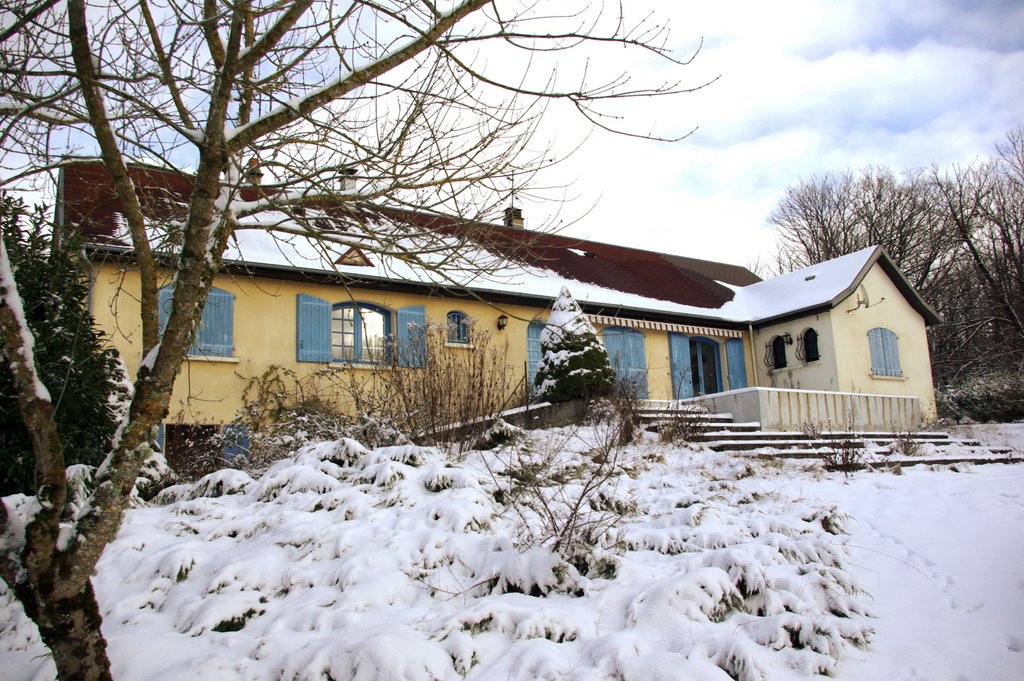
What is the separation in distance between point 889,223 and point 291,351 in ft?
→ 81.5

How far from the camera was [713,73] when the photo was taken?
11.8 ft

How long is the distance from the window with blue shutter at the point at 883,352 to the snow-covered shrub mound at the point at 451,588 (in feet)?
41.4

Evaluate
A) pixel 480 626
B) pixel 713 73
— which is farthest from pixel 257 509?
pixel 713 73

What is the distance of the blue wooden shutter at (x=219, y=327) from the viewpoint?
444 inches

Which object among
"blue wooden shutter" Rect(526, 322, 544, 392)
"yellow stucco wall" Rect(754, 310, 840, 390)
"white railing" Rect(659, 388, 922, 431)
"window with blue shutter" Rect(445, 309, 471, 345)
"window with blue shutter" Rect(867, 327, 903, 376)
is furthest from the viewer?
"window with blue shutter" Rect(867, 327, 903, 376)

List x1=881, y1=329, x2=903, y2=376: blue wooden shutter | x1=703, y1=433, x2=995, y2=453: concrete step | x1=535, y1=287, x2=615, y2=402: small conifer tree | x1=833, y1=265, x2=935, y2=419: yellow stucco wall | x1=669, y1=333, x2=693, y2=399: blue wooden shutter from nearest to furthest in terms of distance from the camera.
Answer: x1=703, y1=433, x2=995, y2=453: concrete step, x1=535, y1=287, x2=615, y2=402: small conifer tree, x1=833, y1=265, x2=935, y2=419: yellow stucco wall, x1=669, y1=333, x2=693, y2=399: blue wooden shutter, x1=881, y1=329, x2=903, y2=376: blue wooden shutter

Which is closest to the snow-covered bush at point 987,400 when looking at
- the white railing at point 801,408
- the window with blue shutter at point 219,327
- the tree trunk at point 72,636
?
the white railing at point 801,408

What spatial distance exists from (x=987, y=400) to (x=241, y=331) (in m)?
16.9

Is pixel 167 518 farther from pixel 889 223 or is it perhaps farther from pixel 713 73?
pixel 889 223

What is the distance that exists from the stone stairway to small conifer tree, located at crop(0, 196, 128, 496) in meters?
7.06

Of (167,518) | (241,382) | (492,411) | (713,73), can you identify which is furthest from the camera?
(241,382)

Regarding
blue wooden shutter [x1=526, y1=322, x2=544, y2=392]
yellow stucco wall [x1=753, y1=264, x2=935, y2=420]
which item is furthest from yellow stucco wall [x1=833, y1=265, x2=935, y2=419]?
blue wooden shutter [x1=526, y1=322, x2=544, y2=392]

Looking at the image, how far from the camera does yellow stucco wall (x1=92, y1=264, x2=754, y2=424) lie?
1061 centimetres

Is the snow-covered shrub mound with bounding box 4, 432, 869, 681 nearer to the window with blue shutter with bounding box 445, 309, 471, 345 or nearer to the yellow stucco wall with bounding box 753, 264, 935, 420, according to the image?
the window with blue shutter with bounding box 445, 309, 471, 345
